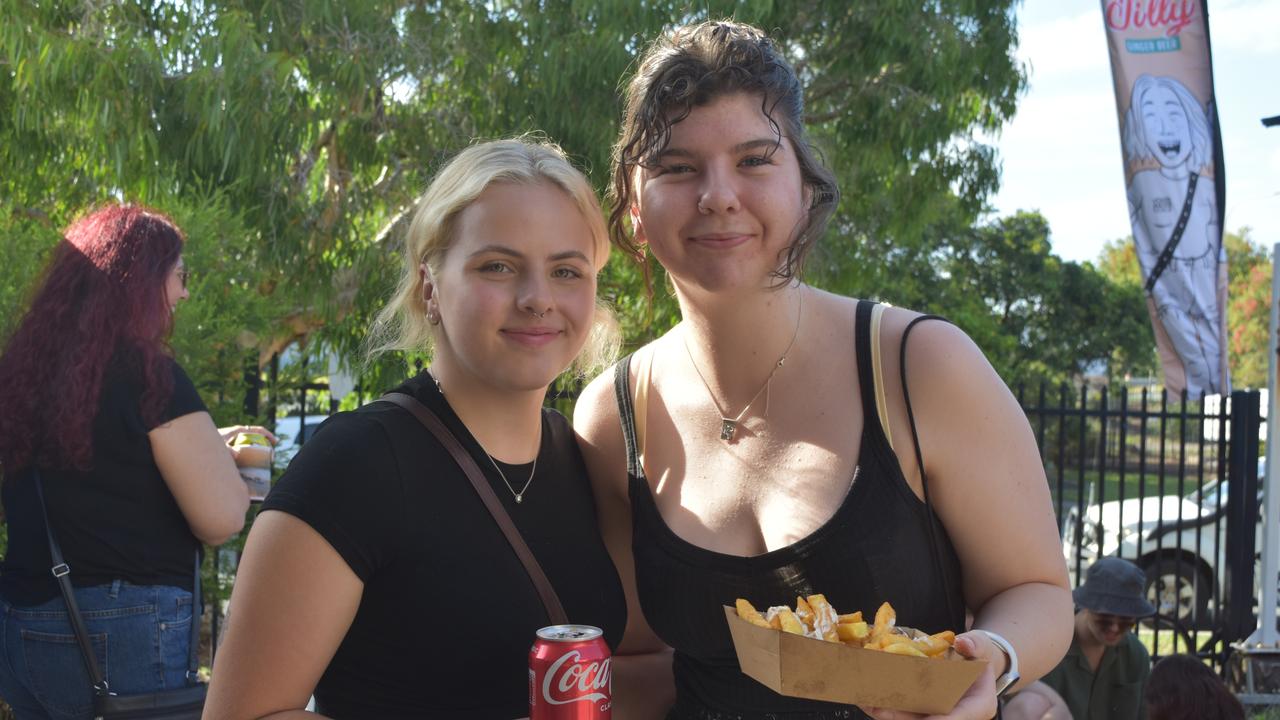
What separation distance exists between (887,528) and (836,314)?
1.75 feet

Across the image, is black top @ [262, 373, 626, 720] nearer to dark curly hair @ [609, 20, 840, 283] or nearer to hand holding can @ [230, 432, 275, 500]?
dark curly hair @ [609, 20, 840, 283]

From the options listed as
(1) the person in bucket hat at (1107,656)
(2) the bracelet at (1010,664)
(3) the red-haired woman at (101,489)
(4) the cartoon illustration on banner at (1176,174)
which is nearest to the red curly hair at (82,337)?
(3) the red-haired woman at (101,489)

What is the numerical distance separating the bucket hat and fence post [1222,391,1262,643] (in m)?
2.76

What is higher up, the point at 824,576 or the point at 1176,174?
the point at 1176,174

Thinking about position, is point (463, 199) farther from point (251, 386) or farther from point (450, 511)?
point (251, 386)

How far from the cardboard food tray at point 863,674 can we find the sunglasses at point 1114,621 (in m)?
4.69

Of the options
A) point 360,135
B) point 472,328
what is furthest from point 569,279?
point 360,135

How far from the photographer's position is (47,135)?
6426mm

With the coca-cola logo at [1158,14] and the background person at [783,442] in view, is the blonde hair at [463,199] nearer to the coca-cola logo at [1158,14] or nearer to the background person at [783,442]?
the background person at [783,442]

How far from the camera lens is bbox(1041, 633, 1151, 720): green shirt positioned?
19.0 feet

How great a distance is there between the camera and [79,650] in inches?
136

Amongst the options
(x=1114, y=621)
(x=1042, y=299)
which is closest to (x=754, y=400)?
(x=1114, y=621)

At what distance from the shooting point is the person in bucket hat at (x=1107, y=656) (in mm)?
→ 5809

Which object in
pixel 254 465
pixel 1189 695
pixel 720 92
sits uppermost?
pixel 720 92
